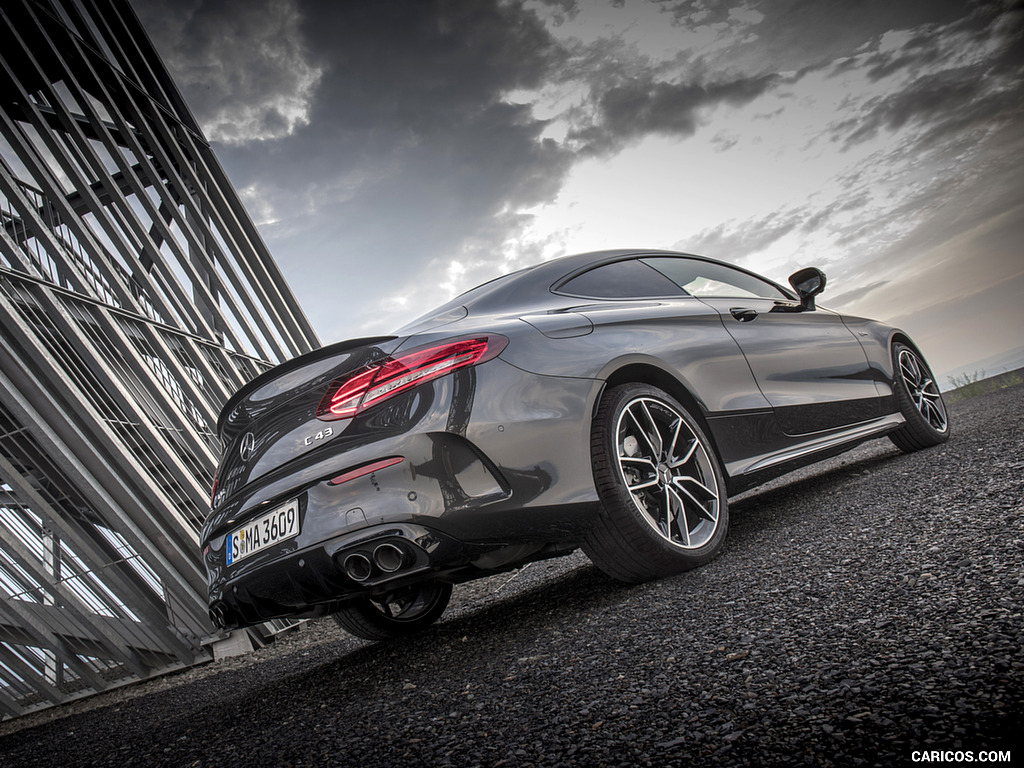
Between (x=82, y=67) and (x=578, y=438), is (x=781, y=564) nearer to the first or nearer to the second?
(x=578, y=438)

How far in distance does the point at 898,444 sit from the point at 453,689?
402 centimetres

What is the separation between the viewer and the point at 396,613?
347cm

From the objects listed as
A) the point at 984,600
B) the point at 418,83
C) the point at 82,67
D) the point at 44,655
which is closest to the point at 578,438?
the point at 984,600

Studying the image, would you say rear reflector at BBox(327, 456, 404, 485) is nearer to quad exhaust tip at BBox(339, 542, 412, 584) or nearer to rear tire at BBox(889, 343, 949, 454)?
quad exhaust tip at BBox(339, 542, 412, 584)

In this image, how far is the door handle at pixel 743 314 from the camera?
3574 millimetres

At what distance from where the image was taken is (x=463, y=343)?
2.40 meters

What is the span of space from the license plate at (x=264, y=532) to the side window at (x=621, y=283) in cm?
149

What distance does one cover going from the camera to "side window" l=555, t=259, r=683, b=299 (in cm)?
313

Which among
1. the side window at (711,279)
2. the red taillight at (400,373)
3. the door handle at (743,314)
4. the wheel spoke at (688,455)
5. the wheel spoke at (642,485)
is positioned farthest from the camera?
the side window at (711,279)

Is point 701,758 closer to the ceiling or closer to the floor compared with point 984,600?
closer to the ceiling
